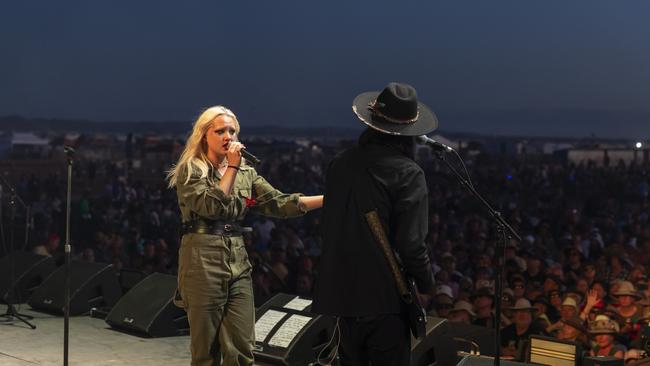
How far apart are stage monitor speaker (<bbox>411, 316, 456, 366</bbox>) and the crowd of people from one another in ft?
1.35

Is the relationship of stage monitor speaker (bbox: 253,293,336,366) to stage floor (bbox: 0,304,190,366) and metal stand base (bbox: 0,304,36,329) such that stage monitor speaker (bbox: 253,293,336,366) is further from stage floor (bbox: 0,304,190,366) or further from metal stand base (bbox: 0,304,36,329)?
metal stand base (bbox: 0,304,36,329)

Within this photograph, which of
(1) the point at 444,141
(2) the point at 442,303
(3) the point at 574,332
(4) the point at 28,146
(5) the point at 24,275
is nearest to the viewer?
(3) the point at 574,332

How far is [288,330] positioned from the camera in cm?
545

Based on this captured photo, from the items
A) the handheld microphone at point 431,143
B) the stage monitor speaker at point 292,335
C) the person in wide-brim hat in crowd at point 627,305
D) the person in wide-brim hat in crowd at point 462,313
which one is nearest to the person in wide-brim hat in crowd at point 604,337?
the person in wide-brim hat in crowd at point 627,305

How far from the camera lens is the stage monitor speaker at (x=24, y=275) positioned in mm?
7797

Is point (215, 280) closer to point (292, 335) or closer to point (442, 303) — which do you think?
point (292, 335)

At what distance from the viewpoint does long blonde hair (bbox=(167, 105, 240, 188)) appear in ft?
11.9

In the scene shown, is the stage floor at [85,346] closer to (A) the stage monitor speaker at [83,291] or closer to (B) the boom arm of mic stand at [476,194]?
(A) the stage monitor speaker at [83,291]

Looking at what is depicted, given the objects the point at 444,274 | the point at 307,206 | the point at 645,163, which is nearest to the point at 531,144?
the point at 645,163

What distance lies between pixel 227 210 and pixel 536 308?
156 inches

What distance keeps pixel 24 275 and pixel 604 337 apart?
4692 mm

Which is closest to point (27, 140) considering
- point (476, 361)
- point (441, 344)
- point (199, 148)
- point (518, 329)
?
point (518, 329)

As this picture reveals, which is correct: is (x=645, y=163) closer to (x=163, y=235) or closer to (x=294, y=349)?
(x=163, y=235)

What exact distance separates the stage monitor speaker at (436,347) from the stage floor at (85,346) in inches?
59.5
